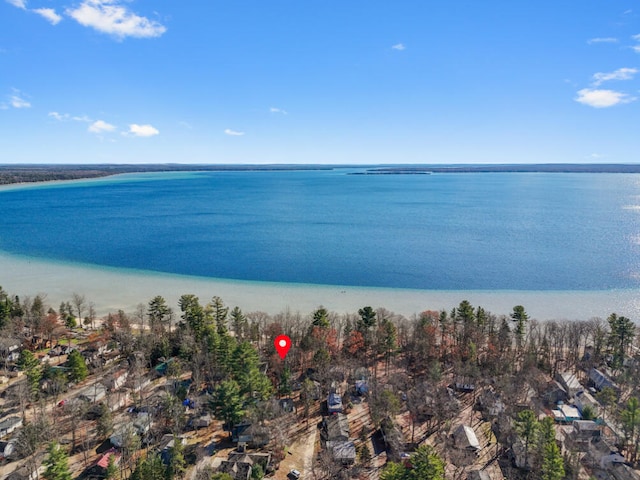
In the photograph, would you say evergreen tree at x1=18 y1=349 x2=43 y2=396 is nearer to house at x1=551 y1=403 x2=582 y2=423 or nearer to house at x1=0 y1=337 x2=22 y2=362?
house at x1=0 y1=337 x2=22 y2=362

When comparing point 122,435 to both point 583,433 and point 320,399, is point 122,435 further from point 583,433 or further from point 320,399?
point 583,433

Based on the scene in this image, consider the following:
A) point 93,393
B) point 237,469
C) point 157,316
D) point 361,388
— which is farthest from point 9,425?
point 361,388

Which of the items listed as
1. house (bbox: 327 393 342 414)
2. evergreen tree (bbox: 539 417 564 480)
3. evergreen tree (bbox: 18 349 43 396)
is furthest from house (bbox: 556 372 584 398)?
evergreen tree (bbox: 18 349 43 396)

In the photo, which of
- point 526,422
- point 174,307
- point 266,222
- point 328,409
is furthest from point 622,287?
point 266,222

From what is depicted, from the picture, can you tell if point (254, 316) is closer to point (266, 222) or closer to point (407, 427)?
point (407, 427)

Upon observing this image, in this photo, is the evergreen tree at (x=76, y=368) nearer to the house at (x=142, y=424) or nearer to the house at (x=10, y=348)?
the house at (x=10, y=348)

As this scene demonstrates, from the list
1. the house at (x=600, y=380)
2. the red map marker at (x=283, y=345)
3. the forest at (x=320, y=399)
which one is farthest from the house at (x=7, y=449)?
the house at (x=600, y=380)
